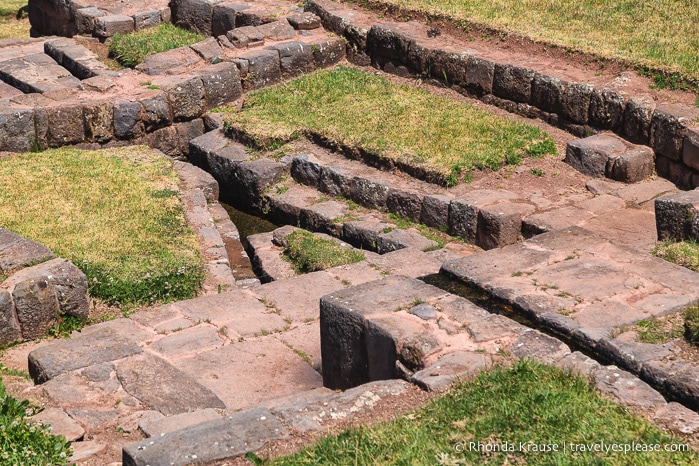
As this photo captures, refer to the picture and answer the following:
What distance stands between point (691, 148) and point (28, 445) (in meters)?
7.58

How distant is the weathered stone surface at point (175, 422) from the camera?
6.09 metres

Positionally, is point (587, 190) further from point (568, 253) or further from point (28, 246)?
point (28, 246)

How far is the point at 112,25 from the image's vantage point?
1609 centimetres

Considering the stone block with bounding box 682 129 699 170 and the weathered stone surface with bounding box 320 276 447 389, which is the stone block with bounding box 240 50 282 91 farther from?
the weathered stone surface with bounding box 320 276 447 389

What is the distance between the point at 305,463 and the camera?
16.8 feet

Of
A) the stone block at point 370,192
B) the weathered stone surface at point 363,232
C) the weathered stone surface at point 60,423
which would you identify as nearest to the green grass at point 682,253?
the weathered stone surface at point 363,232

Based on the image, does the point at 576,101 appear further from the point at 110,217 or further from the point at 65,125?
the point at 65,125

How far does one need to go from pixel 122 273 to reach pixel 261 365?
2050 millimetres

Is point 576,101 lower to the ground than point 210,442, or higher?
lower

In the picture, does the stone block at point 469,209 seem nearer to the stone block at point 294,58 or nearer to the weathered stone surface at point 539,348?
the weathered stone surface at point 539,348

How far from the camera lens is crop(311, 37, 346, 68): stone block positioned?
14805 mm

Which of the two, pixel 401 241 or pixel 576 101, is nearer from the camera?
pixel 401 241

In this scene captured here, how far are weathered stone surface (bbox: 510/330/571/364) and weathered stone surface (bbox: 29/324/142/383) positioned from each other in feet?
9.92

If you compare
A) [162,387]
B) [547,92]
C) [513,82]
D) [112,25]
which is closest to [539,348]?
[162,387]
